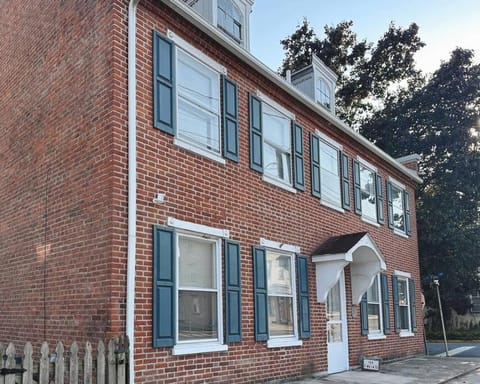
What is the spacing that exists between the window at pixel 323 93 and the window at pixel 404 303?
533 cm

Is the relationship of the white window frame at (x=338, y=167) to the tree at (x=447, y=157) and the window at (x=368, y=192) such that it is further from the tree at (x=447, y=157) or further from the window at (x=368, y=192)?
the tree at (x=447, y=157)

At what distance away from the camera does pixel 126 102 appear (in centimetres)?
736

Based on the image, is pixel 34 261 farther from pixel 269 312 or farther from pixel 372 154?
pixel 372 154

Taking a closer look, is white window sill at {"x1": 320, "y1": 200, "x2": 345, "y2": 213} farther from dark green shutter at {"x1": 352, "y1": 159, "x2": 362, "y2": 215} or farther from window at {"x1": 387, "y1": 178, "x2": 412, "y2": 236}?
window at {"x1": 387, "y1": 178, "x2": 412, "y2": 236}

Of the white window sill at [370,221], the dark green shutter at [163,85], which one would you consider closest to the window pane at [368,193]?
the white window sill at [370,221]

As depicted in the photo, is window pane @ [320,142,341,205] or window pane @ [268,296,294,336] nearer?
window pane @ [268,296,294,336]

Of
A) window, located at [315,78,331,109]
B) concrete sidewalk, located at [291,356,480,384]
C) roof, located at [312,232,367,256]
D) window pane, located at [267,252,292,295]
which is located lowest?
concrete sidewalk, located at [291,356,480,384]

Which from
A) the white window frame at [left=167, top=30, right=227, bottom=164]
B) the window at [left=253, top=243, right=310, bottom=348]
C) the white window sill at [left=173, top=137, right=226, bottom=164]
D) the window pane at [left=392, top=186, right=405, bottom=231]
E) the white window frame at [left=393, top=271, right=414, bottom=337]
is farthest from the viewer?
the window pane at [left=392, top=186, right=405, bottom=231]

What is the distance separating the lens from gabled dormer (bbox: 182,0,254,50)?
33.7 feet

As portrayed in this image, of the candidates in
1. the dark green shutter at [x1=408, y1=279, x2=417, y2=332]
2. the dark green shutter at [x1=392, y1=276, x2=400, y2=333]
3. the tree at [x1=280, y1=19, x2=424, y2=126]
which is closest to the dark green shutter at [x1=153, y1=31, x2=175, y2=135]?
the dark green shutter at [x1=392, y1=276, x2=400, y2=333]

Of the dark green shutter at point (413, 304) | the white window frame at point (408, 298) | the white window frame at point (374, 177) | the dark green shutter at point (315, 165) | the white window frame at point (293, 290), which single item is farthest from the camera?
the dark green shutter at point (413, 304)

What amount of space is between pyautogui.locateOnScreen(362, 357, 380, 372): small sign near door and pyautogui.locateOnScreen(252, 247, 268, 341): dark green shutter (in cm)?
390

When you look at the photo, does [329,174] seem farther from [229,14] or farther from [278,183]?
[229,14]

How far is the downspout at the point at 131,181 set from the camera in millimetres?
6719
